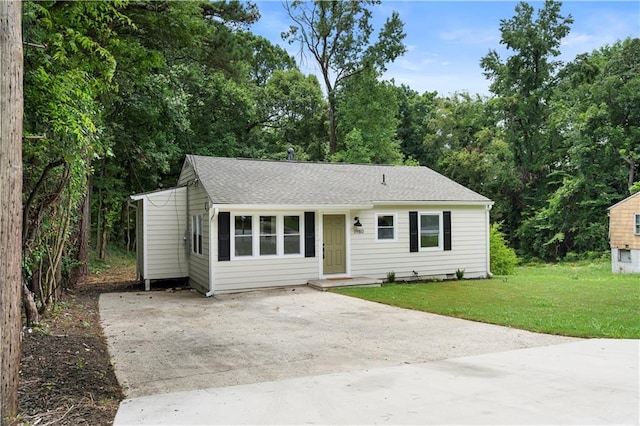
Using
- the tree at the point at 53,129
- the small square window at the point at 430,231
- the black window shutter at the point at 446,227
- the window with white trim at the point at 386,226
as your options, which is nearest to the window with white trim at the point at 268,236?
the window with white trim at the point at 386,226

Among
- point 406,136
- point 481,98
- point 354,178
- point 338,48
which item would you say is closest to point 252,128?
point 338,48

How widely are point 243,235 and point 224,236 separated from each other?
0.55 metres

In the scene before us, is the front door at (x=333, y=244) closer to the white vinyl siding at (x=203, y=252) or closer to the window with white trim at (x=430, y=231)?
the window with white trim at (x=430, y=231)

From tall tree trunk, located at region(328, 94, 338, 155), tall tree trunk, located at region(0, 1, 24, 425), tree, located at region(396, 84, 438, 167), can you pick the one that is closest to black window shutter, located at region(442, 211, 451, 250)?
tall tree trunk, located at region(0, 1, 24, 425)

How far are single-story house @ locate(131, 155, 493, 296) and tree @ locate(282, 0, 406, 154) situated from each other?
1438 centimetres

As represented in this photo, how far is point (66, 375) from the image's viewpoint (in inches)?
186

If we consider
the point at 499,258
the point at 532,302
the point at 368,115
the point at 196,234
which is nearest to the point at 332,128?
the point at 368,115

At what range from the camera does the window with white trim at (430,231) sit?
1401 centimetres

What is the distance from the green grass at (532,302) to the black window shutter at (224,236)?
9.67ft

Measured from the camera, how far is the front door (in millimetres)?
12875

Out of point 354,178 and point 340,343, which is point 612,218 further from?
point 340,343

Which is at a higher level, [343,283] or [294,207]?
[294,207]

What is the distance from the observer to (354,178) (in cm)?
1532

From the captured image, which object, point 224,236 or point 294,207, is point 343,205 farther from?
point 224,236
